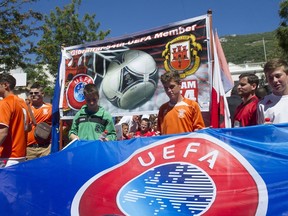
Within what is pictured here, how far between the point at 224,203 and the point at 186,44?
2.62 meters

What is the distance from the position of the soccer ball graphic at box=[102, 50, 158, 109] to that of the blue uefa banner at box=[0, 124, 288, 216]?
1563mm

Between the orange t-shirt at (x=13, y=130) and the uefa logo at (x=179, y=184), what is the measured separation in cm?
120

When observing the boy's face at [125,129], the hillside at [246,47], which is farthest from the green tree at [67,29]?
the hillside at [246,47]

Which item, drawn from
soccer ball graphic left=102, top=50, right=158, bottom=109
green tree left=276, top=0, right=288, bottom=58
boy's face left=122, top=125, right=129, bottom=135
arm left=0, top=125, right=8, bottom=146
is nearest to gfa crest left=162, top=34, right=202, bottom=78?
soccer ball graphic left=102, top=50, right=158, bottom=109

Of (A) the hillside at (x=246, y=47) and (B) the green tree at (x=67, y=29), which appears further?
(A) the hillside at (x=246, y=47)

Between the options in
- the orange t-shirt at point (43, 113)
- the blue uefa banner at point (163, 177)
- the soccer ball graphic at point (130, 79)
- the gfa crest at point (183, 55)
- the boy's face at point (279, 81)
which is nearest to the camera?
the blue uefa banner at point (163, 177)

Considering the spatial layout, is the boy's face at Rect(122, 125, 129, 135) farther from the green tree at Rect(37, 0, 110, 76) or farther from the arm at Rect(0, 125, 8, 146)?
the green tree at Rect(37, 0, 110, 76)

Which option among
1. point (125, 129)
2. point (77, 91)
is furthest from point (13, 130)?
point (125, 129)

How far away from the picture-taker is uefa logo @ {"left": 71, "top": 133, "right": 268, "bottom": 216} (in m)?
2.62

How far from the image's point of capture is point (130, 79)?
517cm

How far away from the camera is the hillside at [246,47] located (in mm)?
98250

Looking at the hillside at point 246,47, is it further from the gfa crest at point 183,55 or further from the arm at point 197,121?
the arm at point 197,121

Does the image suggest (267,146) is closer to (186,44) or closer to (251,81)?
(251,81)

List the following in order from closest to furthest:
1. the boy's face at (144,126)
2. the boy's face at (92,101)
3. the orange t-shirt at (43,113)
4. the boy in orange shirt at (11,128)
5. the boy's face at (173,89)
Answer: the boy in orange shirt at (11,128)
the boy's face at (173,89)
the boy's face at (92,101)
the orange t-shirt at (43,113)
the boy's face at (144,126)
